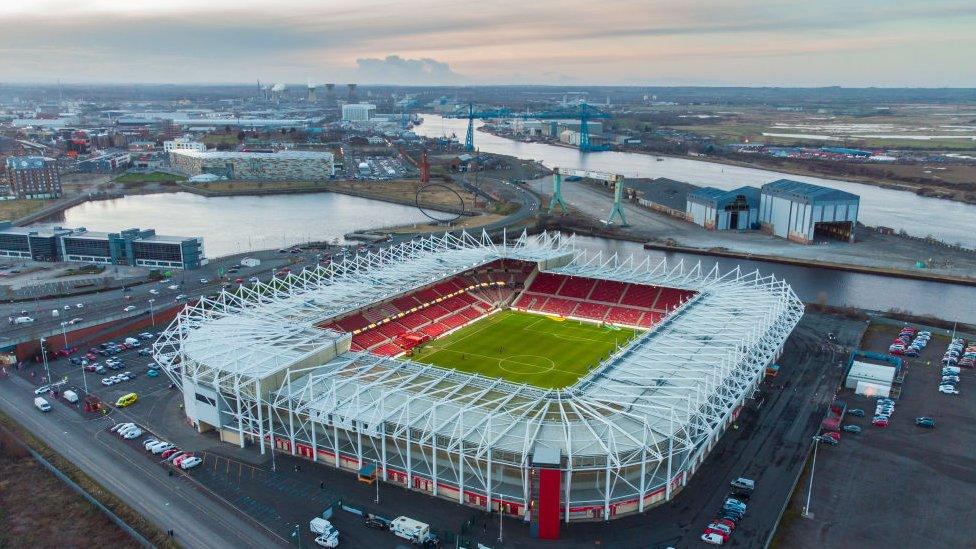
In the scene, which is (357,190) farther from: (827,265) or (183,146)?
(827,265)

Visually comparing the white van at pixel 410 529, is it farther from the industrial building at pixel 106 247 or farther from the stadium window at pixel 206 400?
the industrial building at pixel 106 247

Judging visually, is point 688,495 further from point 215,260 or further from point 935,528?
point 215,260

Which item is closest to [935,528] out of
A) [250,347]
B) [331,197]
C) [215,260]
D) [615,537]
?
[615,537]

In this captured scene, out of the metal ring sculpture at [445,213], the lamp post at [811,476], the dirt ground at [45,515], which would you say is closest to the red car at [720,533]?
the lamp post at [811,476]

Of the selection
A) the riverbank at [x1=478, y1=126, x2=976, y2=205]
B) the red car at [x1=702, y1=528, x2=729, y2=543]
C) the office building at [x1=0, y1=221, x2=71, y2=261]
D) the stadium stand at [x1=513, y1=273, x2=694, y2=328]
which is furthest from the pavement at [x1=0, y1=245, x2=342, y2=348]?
the riverbank at [x1=478, y1=126, x2=976, y2=205]

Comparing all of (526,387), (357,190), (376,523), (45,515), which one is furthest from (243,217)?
(376,523)

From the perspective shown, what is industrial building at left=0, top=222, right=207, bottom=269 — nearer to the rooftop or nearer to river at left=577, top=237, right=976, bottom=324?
river at left=577, top=237, right=976, bottom=324
